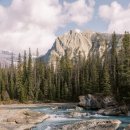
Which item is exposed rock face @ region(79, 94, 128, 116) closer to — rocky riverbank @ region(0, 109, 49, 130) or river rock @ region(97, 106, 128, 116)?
A: river rock @ region(97, 106, 128, 116)

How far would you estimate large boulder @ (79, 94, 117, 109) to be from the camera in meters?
79.4

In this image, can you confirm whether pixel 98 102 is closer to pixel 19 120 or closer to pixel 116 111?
pixel 116 111

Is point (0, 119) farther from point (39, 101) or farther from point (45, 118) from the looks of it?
point (39, 101)

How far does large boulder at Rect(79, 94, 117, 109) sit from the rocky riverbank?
81.4ft

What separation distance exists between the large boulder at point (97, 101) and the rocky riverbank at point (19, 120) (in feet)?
81.4

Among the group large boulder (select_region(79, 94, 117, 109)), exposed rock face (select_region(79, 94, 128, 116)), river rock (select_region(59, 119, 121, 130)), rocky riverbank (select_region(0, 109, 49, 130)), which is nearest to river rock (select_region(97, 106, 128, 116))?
exposed rock face (select_region(79, 94, 128, 116))

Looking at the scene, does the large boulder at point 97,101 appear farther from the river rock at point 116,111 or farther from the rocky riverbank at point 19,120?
the rocky riverbank at point 19,120

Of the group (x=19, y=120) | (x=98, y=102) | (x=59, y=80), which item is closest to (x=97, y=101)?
(x=98, y=102)

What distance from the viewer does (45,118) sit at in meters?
60.0

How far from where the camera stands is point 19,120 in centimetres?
5312

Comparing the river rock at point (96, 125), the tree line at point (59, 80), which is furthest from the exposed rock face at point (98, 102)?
the river rock at point (96, 125)

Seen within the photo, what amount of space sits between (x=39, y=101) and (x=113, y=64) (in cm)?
3130

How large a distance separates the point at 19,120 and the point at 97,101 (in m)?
32.4

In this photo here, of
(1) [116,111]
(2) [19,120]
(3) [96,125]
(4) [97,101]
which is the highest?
(4) [97,101]
